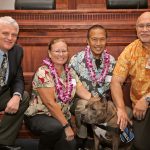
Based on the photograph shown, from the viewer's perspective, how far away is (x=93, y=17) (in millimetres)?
3271

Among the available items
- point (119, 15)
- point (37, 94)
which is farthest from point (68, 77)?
point (119, 15)

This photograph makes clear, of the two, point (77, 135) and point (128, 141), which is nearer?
point (128, 141)

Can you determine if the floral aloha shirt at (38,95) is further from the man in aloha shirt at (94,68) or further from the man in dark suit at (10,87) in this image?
the man in aloha shirt at (94,68)

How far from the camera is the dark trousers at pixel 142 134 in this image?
7.63 feet

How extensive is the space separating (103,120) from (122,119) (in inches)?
5.7

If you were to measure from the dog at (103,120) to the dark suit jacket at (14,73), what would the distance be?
0.58 m

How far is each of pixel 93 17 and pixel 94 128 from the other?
1413 millimetres

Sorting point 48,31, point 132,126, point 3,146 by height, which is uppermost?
point 48,31

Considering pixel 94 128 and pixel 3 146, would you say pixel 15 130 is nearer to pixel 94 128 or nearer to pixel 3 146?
pixel 3 146

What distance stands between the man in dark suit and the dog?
1.66 feet

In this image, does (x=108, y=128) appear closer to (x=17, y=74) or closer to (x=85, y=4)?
(x=17, y=74)

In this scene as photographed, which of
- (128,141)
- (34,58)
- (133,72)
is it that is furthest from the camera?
(34,58)

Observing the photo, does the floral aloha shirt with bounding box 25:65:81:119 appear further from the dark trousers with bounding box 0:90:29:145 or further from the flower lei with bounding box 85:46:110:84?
the flower lei with bounding box 85:46:110:84

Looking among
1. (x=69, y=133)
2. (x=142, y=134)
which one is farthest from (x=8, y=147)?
(x=142, y=134)
